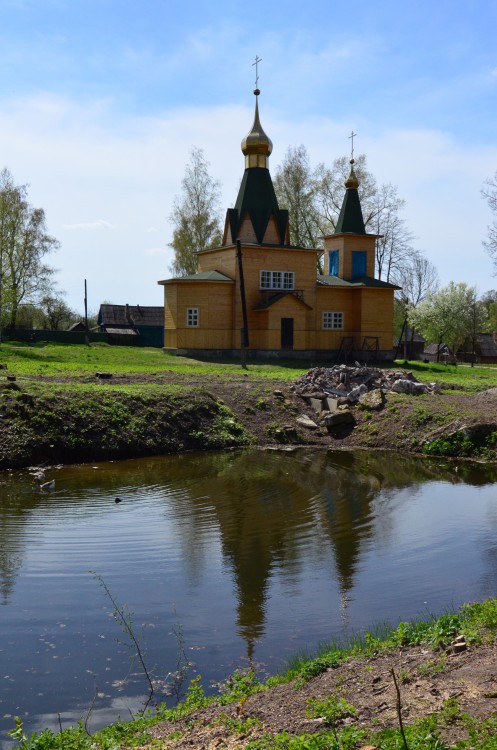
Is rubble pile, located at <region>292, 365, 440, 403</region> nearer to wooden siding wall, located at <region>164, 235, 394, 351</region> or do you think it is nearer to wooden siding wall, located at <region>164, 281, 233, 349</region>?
wooden siding wall, located at <region>164, 235, 394, 351</region>

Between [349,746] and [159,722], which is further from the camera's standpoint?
[159,722]

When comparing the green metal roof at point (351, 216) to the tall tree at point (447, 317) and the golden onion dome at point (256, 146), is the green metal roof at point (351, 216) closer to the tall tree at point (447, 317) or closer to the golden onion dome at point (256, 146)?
the golden onion dome at point (256, 146)

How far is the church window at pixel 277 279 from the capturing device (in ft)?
138

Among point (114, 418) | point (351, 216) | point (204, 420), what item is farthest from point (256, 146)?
point (114, 418)

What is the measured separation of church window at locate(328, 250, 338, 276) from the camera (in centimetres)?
4750

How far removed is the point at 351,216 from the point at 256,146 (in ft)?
26.7

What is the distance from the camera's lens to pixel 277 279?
42.4m

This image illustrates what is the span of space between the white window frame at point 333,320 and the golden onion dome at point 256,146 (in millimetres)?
8976

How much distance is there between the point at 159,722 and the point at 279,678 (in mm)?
→ 1056

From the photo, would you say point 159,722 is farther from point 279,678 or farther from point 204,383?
point 204,383

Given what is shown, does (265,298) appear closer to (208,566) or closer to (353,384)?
(353,384)

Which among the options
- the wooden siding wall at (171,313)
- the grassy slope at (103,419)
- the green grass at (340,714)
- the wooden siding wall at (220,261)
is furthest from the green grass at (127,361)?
the green grass at (340,714)

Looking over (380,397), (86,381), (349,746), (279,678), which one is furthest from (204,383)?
(349,746)

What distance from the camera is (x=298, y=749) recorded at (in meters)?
4.65
